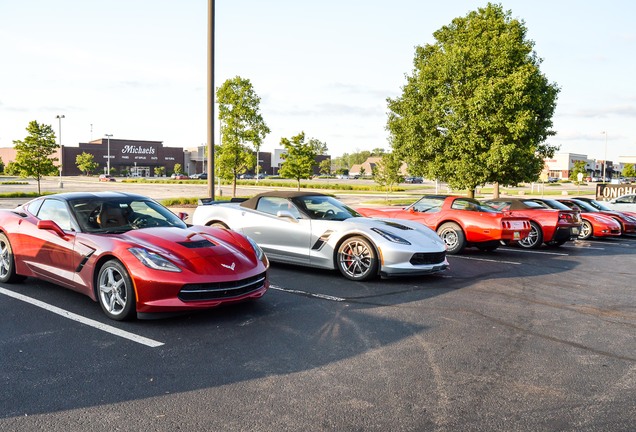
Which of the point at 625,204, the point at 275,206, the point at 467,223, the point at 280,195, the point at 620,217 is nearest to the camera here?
the point at 275,206

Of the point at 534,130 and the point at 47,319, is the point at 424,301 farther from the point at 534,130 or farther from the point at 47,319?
the point at 534,130

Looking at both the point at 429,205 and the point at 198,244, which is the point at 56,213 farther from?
the point at 429,205

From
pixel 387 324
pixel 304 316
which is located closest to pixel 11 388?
pixel 304 316

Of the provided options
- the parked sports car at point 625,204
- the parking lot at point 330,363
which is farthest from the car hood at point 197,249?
the parked sports car at point 625,204

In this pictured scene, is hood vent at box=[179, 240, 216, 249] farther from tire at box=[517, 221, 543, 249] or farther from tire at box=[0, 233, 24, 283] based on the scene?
tire at box=[517, 221, 543, 249]

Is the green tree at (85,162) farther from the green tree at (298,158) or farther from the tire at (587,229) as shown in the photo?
the tire at (587,229)

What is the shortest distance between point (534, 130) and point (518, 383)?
60.2 ft

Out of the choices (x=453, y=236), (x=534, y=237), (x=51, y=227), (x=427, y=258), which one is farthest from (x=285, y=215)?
(x=534, y=237)

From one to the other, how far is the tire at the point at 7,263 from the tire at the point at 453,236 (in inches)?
324

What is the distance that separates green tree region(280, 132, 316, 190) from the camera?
35425mm

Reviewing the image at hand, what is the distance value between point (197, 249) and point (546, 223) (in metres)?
9.98

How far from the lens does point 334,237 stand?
26.4 ft

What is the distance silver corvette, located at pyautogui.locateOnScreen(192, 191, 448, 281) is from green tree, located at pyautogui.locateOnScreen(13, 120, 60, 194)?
80.7ft

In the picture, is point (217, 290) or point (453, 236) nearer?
point (217, 290)
